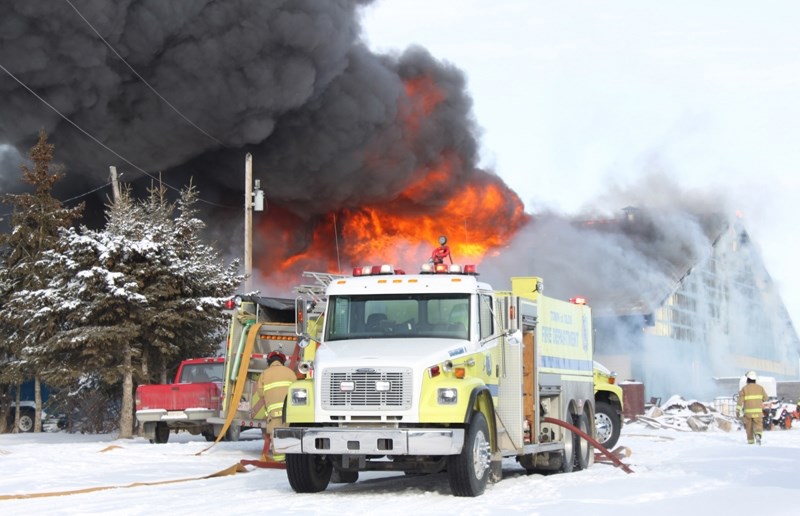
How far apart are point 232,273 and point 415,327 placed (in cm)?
1731

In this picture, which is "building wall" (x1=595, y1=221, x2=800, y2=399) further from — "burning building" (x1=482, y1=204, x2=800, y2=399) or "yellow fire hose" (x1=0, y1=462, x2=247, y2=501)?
"yellow fire hose" (x1=0, y1=462, x2=247, y2=501)

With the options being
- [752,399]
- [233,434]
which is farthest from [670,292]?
[233,434]

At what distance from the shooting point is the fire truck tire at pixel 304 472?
40.8 feet

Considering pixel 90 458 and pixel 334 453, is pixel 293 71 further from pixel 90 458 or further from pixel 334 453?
pixel 334 453

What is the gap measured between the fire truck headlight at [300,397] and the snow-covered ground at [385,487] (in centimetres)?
102

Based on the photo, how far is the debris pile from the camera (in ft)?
107

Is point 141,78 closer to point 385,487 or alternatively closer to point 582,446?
point 582,446

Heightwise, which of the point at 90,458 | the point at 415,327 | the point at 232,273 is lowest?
the point at 90,458

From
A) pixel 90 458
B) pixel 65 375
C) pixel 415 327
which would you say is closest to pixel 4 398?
pixel 65 375

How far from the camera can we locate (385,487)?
13539 millimetres

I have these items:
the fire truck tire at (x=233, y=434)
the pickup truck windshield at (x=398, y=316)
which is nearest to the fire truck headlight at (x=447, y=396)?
the pickup truck windshield at (x=398, y=316)

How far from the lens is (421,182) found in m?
41.5

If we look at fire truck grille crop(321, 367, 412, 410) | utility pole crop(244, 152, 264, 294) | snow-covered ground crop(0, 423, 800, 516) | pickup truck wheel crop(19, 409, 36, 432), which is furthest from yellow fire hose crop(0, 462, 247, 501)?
pickup truck wheel crop(19, 409, 36, 432)

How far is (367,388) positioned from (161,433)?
12.4 m
